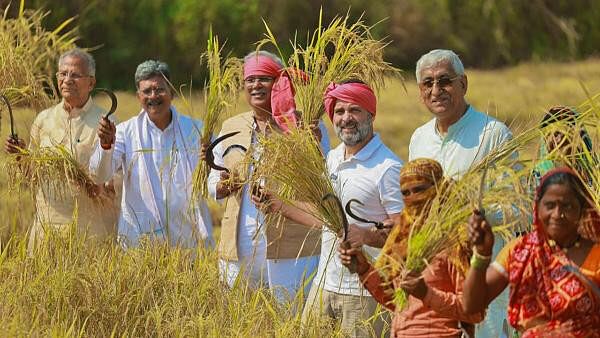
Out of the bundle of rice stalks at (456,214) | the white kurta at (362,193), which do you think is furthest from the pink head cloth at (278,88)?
the bundle of rice stalks at (456,214)

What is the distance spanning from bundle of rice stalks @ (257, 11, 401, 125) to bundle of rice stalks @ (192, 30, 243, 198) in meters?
0.33

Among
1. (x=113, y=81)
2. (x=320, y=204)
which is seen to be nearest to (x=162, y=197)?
(x=320, y=204)

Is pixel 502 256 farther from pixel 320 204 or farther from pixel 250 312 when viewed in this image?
pixel 250 312

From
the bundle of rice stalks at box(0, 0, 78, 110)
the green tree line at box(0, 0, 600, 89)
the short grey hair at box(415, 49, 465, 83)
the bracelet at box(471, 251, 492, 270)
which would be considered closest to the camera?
the bracelet at box(471, 251, 492, 270)

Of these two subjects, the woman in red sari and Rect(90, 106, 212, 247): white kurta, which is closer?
the woman in red sari

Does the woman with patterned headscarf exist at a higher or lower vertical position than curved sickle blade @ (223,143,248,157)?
lower

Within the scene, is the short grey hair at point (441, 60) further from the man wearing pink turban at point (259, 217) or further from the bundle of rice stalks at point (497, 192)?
the bundle of rice stalks at point (497, 192)

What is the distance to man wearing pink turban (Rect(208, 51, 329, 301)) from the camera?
653 cm

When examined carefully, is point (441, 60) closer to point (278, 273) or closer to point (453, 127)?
point (453, 127)

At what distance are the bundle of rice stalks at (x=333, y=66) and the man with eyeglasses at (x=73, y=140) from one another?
120 cm

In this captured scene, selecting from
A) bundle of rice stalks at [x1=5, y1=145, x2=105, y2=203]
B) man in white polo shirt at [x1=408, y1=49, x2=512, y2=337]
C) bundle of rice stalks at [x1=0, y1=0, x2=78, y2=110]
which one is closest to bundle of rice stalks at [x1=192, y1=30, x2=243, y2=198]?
bundle of rice stalks at [x1=5, y1=145, x2=105, y2=203]

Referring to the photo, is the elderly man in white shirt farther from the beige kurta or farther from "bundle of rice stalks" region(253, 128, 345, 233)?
"bundle of rice stalks" region(253, 128, 345, 233)

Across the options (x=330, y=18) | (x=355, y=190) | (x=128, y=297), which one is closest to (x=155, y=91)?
(x=128, y=297)

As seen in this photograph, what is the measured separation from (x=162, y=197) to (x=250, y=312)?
1.26 m
